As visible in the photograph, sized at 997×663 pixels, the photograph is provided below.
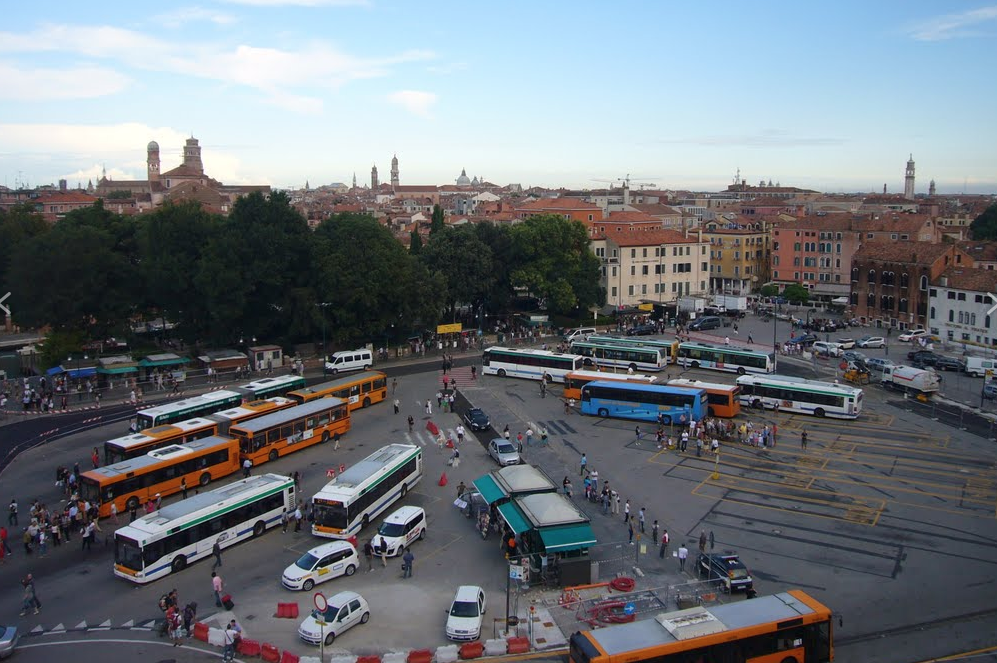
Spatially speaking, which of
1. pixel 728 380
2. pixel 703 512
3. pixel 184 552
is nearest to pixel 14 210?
pixel 184 552

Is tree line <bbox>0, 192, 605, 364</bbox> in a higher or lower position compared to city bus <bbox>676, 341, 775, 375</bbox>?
higher

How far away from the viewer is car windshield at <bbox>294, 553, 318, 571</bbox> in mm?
18625

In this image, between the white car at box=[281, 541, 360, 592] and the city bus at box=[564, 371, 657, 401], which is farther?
the city bus at box=[564, 371, 657, 401]

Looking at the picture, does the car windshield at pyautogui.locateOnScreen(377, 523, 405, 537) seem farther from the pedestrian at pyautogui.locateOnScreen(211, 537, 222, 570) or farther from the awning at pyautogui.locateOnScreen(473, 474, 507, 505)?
the pedestrian at pyautogui.locateOnScreen(211, 537, 222, 570)

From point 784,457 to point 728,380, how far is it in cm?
1152

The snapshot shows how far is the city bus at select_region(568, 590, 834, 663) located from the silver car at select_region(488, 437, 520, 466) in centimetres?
1355

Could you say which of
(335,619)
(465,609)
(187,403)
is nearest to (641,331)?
(187,403)

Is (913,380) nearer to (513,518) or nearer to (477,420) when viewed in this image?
(477,420)

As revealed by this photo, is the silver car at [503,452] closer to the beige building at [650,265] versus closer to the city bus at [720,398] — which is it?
the city bus at [720,398]

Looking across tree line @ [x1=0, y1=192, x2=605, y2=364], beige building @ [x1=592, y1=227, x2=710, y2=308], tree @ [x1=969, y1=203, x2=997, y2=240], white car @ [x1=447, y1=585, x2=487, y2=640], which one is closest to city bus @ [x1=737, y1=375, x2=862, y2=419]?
tree line @ [x1=0, y1=192, x2=605, y2=364]

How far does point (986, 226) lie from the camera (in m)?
84.4

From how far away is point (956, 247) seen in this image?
55094 millimetres

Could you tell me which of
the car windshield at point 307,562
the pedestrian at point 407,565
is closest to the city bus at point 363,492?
the car windshield at point 307,562

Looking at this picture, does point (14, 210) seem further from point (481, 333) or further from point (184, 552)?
point (184, 552)
